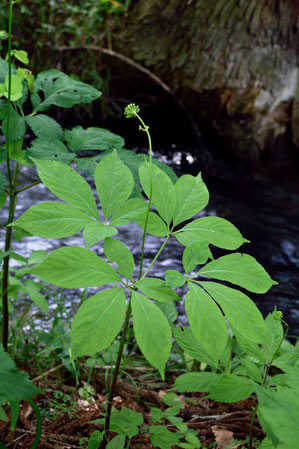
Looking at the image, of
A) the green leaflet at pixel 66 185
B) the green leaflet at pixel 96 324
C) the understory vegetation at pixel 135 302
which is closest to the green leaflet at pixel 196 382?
the understory vegetation at pixel 135 302

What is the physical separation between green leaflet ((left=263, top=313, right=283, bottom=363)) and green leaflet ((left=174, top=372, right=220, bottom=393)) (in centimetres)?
14

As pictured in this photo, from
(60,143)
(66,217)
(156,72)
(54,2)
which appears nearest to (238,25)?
(156,72)

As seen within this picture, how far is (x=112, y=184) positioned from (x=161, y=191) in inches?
4.3

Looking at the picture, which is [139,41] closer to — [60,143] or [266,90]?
[266,90]

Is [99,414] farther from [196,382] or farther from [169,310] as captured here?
[169,310]

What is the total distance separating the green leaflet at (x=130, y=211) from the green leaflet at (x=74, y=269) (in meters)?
0.12

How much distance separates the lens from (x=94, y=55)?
14.5ft

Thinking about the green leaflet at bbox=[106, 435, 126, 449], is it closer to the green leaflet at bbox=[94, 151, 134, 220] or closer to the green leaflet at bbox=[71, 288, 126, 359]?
the green leaflet at bbox=[71, 288, 126, 359]

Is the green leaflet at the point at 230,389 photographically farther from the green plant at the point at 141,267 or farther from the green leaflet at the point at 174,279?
the green leaflet at the point at 174,279

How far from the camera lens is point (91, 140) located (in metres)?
1.26

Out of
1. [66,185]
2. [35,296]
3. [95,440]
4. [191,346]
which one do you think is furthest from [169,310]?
[66,185]

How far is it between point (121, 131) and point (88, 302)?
409cm

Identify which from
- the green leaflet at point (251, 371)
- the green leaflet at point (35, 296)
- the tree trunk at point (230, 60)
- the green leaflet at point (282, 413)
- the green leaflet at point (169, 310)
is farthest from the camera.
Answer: the tree trunk at point (230, 60)

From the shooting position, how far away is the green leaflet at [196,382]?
106 centimetres
